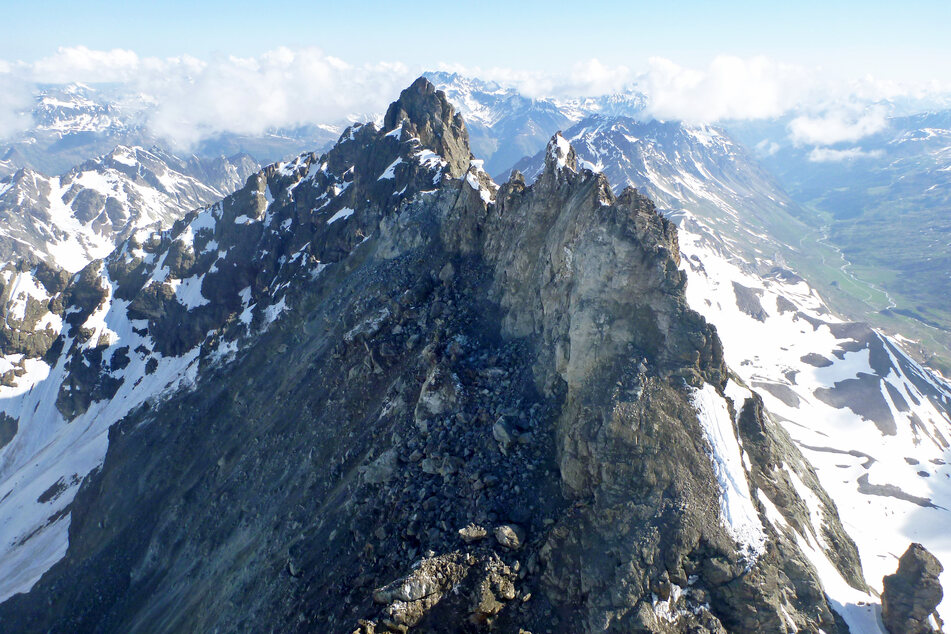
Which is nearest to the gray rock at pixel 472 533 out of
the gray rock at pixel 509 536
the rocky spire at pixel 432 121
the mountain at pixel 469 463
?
the mountain at pixel 469 463

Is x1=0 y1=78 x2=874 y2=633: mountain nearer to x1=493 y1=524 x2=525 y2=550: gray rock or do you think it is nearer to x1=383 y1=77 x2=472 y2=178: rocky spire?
x1=493 y1=524 x2=525 y2=550: gray rock

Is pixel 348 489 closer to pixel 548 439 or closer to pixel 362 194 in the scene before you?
pixel 548 439

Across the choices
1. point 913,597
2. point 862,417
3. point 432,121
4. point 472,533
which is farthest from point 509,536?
point 862,417

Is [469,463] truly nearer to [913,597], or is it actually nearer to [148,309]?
[913,597]

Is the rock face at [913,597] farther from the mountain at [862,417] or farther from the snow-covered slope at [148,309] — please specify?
the snow-covered slope at [148,309]

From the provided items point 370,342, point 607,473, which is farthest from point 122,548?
point 607,473
